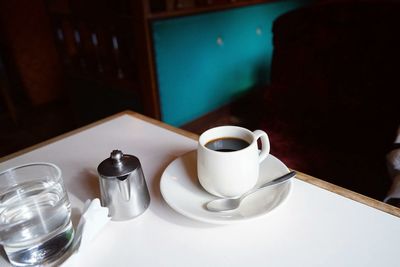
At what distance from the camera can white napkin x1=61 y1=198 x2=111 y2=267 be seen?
51 centimetres

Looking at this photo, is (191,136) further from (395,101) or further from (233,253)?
(395,101)

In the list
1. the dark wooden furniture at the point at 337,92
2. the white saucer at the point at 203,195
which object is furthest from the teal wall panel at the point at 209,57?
the white saucer at the point at 203,195

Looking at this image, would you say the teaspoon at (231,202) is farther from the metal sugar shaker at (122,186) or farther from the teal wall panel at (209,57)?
the teal wall panel at (209,57)

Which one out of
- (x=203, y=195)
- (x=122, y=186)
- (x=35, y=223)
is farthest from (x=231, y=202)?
(x=35, y=223)

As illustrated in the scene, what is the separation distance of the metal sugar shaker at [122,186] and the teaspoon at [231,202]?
0.40 ft

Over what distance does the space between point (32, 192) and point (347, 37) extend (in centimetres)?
129

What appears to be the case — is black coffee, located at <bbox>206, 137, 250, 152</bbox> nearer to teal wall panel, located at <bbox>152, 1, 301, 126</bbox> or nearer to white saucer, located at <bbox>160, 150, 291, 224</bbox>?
white saucer, located at <bbox>160, 150, 291, 224</bbox>

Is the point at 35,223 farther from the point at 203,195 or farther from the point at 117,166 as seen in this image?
the point at 203,195

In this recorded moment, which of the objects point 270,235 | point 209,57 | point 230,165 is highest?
point 230,165

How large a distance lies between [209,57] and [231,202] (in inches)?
74.0

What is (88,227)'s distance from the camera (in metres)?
0.53

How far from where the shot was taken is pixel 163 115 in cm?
214

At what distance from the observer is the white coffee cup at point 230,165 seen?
21.1 inches

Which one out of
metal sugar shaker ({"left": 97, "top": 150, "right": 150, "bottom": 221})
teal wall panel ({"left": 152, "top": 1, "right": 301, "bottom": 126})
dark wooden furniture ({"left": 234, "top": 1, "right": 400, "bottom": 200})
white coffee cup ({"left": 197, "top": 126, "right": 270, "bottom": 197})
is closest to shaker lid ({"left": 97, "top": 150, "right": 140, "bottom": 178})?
metal sugar shaker ({"left": 97, "top": 150, "right": 150, "bottom": 221})
